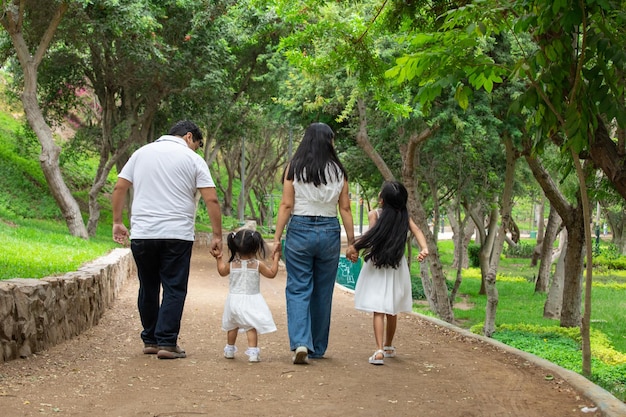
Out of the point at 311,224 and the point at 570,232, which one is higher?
the point at 570,232

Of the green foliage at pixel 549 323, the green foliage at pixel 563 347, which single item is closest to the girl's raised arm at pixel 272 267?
the green foliage at pixel 549 323

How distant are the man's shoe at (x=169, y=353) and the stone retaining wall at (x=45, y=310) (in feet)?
3.41

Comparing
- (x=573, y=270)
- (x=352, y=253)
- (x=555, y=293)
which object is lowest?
(x=555, y=293)

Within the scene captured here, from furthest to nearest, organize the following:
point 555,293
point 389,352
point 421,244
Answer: point 555,293
point 389,352
point 421,244

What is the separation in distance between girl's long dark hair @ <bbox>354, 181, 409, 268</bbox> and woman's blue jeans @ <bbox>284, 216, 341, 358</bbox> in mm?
405

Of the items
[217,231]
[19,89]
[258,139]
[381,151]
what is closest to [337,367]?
[217,231]

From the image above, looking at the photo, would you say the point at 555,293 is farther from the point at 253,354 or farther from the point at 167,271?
the point at 167,271

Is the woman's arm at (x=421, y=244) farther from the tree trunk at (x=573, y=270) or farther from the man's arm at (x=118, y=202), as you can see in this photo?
the tree trunk at (x=573, y=270)

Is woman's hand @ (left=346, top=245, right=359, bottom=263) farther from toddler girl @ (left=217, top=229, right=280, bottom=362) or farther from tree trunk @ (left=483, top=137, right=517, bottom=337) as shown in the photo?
tree trunk @ (left=483, top=137, right=517, bottom=337)

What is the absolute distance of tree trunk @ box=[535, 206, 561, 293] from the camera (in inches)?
923

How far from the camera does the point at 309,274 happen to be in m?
6.93

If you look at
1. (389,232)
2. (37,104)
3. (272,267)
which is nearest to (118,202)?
(272,267)

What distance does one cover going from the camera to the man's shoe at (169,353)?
6.70 metres

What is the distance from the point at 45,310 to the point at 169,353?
1190mm
